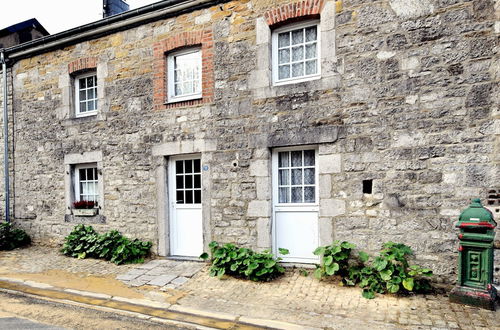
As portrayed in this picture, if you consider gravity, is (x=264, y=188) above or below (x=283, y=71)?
below

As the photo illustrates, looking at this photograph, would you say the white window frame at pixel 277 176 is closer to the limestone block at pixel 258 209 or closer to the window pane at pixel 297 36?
the limestone block at pixel 258 209

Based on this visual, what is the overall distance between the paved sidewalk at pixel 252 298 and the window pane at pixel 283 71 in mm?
3376

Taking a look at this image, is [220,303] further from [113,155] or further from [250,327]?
[113,155]

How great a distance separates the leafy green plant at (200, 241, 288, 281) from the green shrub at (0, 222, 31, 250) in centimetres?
529

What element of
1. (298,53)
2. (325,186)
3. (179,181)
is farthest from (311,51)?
(179,181)

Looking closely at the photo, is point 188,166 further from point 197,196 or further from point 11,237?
point 11,237

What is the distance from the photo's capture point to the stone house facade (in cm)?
464

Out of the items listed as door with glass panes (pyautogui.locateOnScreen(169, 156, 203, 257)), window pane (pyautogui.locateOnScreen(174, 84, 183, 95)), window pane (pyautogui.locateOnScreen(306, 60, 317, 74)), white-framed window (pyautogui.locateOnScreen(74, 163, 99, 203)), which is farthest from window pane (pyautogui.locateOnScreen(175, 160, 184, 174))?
window pane (pyautogui.locateOnScreen(306, 60, 317, 74))

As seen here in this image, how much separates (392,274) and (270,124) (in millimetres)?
2983

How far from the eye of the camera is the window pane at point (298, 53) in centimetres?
570

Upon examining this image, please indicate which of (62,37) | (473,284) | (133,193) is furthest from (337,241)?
(62,37)

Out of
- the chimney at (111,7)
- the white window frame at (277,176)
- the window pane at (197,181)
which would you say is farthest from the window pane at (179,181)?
the chimney at (111,7)

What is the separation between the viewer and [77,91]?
7.82 metres

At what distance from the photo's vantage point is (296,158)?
5746 millimetres
